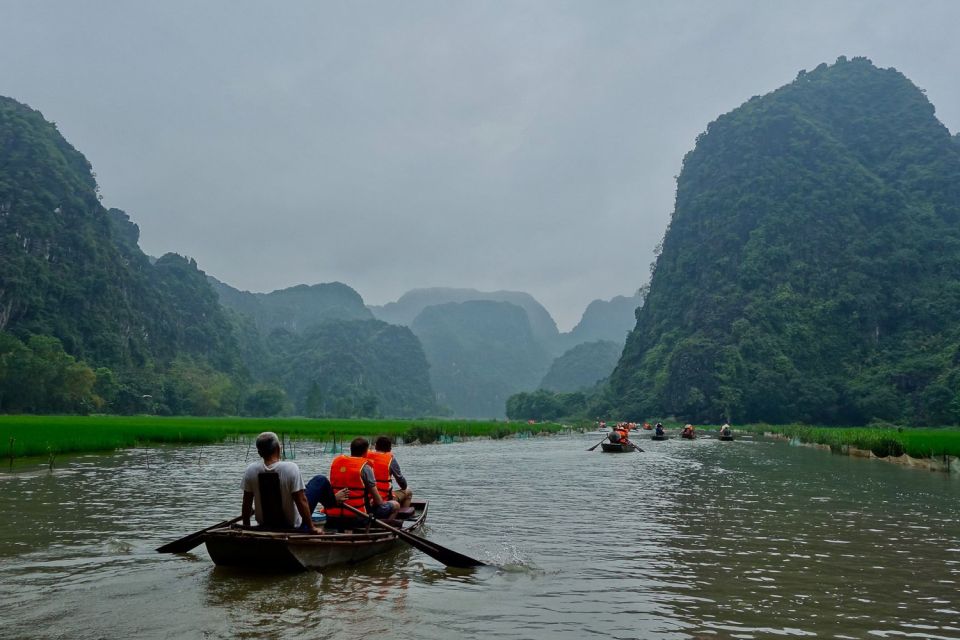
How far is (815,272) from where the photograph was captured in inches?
3172

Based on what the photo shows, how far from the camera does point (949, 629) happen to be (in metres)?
5.75

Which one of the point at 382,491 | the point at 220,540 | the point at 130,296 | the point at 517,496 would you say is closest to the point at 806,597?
the point at 382,491

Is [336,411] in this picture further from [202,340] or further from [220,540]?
[220,540]

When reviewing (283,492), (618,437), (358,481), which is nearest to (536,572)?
(358,481)

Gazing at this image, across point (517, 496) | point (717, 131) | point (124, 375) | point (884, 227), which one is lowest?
point (517, 496)

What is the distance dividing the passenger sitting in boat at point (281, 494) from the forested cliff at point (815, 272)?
59.1 m

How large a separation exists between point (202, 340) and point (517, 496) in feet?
341

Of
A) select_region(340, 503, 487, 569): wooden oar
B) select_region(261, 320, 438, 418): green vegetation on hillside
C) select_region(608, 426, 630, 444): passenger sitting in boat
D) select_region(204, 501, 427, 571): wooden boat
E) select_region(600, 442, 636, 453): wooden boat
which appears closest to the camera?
select_region(204, 501, 427, 571): wooden boat

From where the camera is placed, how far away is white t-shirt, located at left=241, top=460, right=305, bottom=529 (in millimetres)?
7387

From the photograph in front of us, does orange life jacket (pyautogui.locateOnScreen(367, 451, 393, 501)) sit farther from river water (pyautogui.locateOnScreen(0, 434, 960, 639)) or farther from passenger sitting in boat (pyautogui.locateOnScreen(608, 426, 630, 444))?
passenger sitting in boat (pyautogui.locateOnScreen(608, 426, 630, 444))

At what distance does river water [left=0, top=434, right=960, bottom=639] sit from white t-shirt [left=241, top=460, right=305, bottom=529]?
2.43 ft

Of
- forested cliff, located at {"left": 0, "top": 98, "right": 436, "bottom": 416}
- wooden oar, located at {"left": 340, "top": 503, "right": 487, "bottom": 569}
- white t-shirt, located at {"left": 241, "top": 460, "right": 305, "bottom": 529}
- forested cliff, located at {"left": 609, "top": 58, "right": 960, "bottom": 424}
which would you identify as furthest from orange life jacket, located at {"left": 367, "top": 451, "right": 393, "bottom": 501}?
forested cliff, located at {"left": 0, "top": 98, "right": 436, "bottom": 416}

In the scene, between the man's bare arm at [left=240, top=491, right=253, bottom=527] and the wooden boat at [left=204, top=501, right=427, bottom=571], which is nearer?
the wooden boat at [left=204, top=501, right=427, bottom=571]

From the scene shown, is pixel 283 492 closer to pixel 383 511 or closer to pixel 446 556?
pixel 383 511
